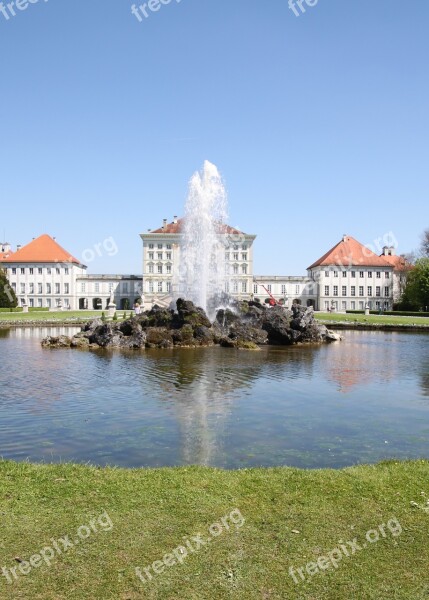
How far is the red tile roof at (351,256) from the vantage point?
106312 millimetres

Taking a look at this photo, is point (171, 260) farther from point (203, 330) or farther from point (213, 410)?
point (213, 410)

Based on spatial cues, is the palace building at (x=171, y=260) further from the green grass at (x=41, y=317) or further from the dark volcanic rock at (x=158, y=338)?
the dark volcanic rock at (x=158, y=338)

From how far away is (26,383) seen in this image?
17406 millimetres

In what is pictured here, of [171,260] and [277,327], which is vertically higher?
[171,260]

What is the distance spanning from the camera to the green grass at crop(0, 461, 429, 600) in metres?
5.07

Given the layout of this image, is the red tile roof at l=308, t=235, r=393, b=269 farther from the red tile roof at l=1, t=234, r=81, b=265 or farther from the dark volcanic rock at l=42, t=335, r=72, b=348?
the dark volcanic rock at l=42, t=335, r=72, b=348

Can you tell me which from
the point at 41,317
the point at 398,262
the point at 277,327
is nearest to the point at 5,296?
the point at 41,317

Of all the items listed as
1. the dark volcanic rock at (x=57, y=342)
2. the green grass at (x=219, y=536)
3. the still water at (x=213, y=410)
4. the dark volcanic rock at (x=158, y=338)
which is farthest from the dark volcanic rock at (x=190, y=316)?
the green grass at (x=219, y=536)

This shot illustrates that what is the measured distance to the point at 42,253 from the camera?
106 metres

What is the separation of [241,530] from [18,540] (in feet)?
7.79

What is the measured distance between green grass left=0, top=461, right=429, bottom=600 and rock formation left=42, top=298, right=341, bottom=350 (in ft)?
69.8

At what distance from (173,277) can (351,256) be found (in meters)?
34.7

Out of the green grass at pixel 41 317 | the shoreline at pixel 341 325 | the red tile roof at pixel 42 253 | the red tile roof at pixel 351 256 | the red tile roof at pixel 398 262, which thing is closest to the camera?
the shoreline at pixel 341 325

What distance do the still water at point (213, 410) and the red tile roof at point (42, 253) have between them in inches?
3339
